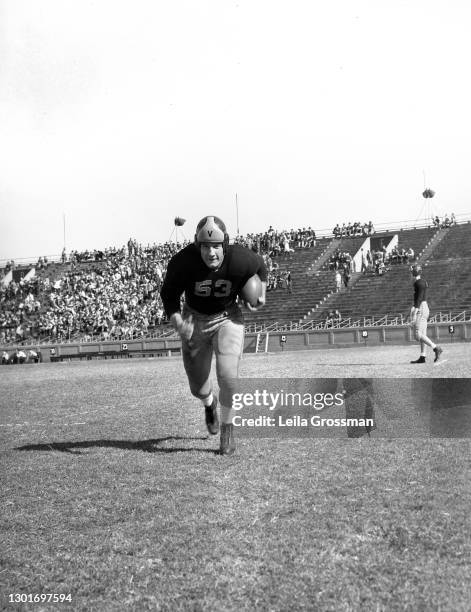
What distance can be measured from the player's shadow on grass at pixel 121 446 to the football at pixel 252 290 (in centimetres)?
148

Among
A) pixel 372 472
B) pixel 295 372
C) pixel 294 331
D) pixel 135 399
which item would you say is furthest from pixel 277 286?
pixel 372 472

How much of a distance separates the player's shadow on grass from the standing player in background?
58 cm

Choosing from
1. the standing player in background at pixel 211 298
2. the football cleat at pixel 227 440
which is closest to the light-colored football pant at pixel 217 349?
the standing player in background at pixel 211 298

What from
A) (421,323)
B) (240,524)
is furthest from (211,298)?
(421,323)

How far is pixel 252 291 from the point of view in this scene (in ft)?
22.3

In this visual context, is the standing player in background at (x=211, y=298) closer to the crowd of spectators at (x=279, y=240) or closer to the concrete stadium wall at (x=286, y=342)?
the concrete stadium wall at (x=286, y=342)

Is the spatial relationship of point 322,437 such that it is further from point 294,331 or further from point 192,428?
point 294,331

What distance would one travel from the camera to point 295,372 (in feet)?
50.1

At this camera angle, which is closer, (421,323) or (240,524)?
(240,524)

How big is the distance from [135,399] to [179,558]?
26.7ft

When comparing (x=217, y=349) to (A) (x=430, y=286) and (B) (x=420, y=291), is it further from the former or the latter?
(A) (x=430, y=286)

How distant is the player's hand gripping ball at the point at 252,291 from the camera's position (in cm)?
679

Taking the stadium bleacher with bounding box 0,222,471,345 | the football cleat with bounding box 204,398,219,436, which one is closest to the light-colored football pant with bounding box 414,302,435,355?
the football cleat with bounding box 204,398,219,436

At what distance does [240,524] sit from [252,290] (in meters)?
3.13
